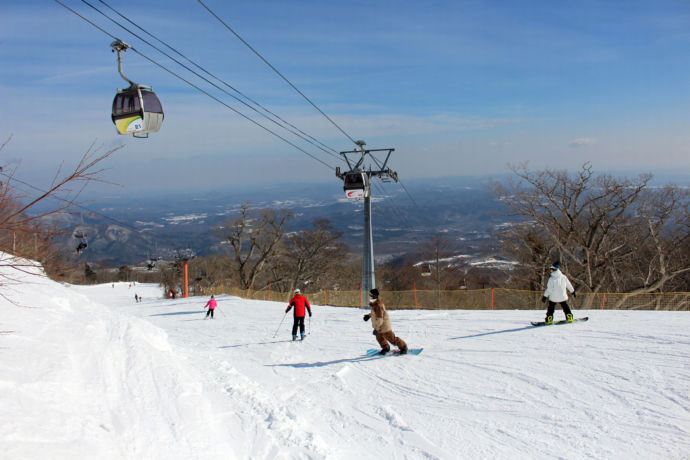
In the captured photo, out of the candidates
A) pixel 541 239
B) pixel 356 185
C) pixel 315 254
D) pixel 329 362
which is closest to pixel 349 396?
pixel 329 362

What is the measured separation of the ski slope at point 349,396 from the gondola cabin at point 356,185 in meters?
12.4

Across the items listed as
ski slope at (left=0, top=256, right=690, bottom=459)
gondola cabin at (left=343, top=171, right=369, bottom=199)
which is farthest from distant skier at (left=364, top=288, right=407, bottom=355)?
gondola cabin at (left=343, top=171, right=369, bottom=199)

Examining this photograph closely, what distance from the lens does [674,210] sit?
27.1 metres

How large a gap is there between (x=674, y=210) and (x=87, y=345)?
1242 inches

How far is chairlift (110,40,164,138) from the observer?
8.46 m

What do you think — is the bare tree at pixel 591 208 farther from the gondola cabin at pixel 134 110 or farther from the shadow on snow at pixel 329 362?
the gondola cabin at pixel 134 110

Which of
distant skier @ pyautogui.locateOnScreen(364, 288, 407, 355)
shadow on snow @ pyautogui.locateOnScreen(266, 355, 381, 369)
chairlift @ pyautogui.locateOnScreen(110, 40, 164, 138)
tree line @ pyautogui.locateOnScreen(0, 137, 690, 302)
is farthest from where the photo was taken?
shadow on snow @ pyautogui.locateOnScreen(266, 355, 381, 369)

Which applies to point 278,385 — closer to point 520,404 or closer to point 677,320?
point 520,404

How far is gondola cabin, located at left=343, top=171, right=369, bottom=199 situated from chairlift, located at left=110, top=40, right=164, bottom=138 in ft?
47.5

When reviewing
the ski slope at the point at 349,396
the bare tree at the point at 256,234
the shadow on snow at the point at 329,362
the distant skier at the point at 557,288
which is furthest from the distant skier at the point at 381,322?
the bare tree at the point at 256,234

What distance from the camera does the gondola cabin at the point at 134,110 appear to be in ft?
27.9

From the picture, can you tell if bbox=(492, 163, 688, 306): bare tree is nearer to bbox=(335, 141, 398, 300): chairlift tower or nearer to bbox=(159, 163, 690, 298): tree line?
bbox=(159, 163, 690, 298): tree line

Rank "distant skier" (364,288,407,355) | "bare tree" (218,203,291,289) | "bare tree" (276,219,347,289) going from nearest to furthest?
1. "distant skier" (364,288,407,355)
2. "bare tree" (218,203,291,289)
3. "bare tree" (276,219,347,289)

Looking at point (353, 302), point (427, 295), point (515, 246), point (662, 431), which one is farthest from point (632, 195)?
point (662, 431)
